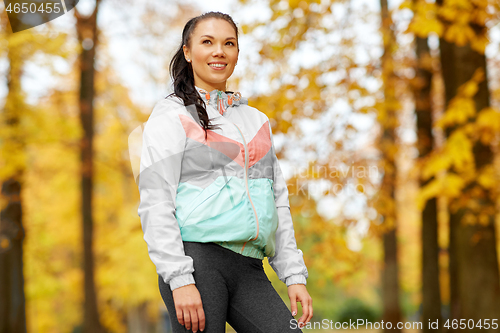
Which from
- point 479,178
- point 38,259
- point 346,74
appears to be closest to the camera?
point 479,178

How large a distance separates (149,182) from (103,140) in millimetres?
13818

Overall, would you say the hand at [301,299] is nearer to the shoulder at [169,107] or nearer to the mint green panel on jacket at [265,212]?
the mint green panel on jacket at [265,212]

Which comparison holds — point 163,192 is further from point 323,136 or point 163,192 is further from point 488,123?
point 323,136

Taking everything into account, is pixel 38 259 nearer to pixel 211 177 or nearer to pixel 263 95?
pixel 263 95

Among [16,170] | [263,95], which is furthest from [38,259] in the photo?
[263,95]

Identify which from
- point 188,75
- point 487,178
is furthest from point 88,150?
point 188,75

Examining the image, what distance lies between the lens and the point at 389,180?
7434mm

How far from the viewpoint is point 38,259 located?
39.3 feet

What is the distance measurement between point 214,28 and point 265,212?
781 mm

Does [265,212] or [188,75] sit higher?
[188,75]

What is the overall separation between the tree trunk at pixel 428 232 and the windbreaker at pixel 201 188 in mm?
7215

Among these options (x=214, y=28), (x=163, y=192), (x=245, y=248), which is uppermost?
(x=214, y=28)

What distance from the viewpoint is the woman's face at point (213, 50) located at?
190 cm
